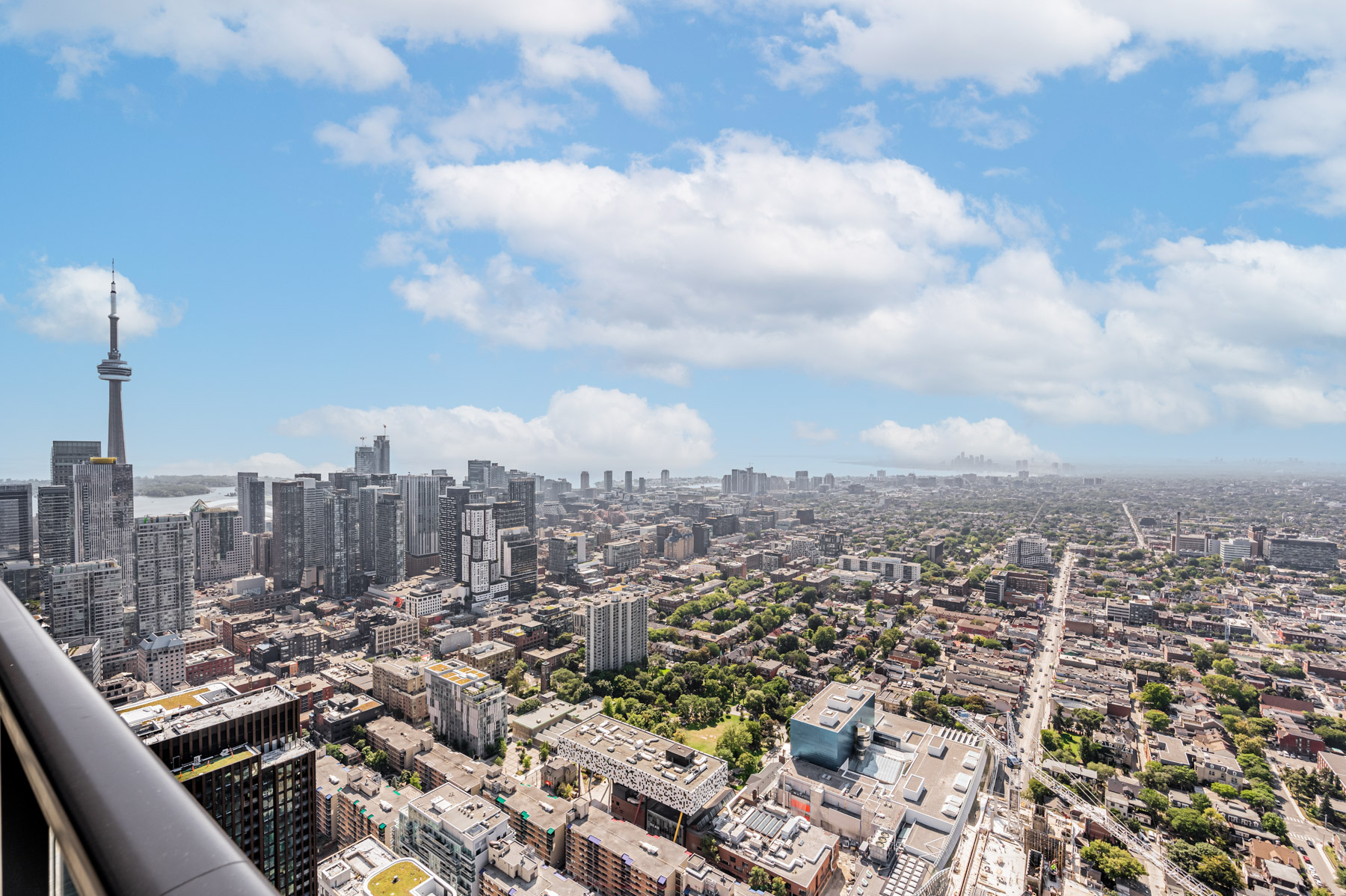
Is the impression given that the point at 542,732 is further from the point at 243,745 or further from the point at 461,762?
the point at 243,745

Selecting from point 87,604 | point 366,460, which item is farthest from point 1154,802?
point 366,460

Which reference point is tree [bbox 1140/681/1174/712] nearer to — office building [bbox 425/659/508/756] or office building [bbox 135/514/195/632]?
office building [bbox 425/659/508/756]

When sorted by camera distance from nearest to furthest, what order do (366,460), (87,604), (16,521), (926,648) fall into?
(87,604) → (926,648) → (16,521) → (366,460)

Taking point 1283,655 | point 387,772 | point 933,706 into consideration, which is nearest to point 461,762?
point 387,772

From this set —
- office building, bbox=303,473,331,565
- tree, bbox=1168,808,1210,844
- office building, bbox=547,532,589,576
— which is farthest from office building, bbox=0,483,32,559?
tree, bbox=1168,808,1210,844

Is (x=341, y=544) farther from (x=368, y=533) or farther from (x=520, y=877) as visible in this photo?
(x=520, y=877)

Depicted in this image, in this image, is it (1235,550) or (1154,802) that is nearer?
(1154,802)
